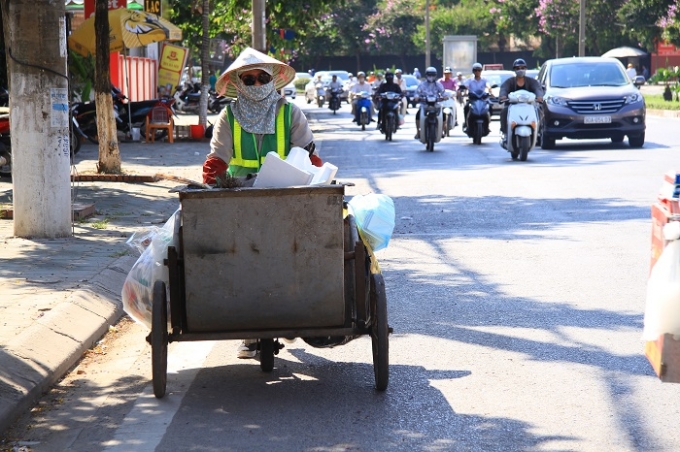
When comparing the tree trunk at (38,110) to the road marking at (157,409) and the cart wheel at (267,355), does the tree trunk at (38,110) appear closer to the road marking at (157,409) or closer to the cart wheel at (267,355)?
the road marking at (157,409)

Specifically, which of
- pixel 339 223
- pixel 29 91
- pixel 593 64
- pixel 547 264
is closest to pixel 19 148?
pixel 29 91

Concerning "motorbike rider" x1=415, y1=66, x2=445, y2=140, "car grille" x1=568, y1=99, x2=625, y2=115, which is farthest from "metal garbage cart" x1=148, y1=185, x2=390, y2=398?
"motorbike rider" x1=415, y1=66, x2=445, y2=140

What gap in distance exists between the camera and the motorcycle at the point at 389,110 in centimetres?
2683

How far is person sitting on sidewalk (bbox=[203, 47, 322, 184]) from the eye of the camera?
665 centimetres

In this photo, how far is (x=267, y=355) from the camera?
642 cm

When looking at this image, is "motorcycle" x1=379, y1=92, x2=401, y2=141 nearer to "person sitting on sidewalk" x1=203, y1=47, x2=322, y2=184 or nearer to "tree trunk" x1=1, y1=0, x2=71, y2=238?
"tree trunk" x1=1, y1=0, x2=71, y2=238

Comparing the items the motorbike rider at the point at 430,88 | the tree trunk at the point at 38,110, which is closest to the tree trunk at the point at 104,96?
the tree trunk at the point at 38,110

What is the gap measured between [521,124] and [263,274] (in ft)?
49.0

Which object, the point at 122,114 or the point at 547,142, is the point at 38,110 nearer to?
the point at 547,142

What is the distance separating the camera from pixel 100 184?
16.4 m

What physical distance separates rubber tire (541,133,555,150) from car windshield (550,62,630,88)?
111 centimetres

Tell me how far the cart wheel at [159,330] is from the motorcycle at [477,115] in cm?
1837

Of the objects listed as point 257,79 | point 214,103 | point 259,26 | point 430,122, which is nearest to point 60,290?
point 257,79

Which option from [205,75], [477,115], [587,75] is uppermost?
[205,75]
